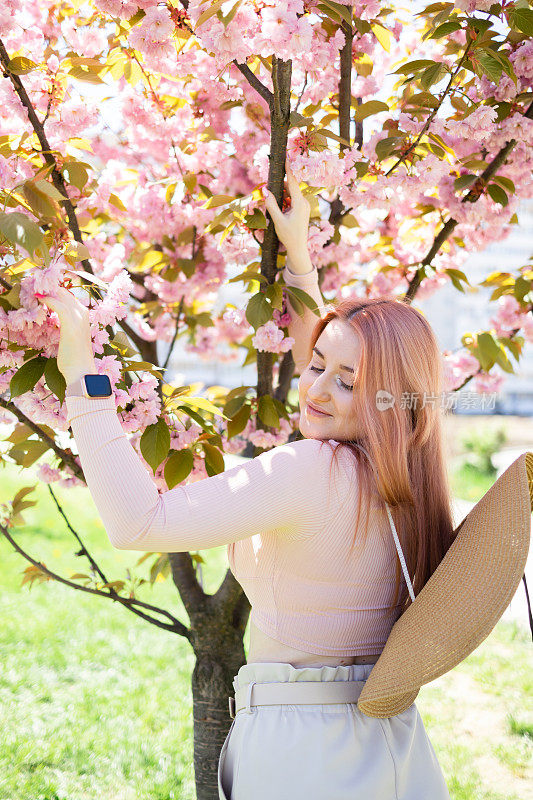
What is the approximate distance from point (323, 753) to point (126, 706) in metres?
2.24

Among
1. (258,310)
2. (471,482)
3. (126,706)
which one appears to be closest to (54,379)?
(258,310)

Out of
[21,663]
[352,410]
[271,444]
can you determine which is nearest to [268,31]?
[352,410]

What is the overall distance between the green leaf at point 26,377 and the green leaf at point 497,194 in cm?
139

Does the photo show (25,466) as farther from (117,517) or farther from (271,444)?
(117,517)

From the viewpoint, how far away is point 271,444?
7.29 ft

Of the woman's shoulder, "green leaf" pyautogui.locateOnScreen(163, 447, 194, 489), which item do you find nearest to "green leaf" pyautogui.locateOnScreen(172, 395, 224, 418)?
"green leaf" pyautogui.locateOnScreen(163, 447, 194, 489)

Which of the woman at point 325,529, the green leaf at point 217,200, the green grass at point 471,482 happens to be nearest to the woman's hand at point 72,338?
the woman at point 325,529

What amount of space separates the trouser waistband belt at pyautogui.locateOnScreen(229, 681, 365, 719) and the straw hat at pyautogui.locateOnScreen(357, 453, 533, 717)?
63mm

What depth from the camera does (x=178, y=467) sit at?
68.7 inches

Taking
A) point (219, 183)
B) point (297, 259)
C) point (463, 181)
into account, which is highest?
point (219, 183)

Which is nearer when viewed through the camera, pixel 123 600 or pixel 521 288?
pixel 123 600

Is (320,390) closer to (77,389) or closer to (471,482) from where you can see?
(77,389)

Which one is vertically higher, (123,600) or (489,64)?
(489,64)

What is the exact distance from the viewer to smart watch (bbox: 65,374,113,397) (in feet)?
3.86
